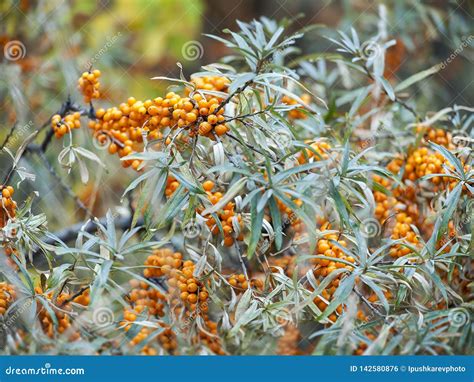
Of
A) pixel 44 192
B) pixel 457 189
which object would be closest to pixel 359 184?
pixel 457 189

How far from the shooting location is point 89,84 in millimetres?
1338

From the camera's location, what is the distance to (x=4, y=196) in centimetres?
121

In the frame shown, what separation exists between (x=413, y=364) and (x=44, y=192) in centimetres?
110

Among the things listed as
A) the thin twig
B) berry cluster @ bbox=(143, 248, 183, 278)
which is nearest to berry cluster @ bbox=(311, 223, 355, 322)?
Result: berry cluster @ bbox=(143, 248, 183, 278)

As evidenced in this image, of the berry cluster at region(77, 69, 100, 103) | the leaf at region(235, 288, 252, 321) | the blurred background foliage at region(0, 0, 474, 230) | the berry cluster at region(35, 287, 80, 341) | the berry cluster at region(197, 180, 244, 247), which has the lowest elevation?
the berry cluster at region(35, 287, 80, 341)

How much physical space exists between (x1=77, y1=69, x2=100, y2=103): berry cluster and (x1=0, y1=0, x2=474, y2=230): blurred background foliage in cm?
21

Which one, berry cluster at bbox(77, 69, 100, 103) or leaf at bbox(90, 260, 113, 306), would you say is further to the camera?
berry cluster at bbox(77, 69, 100, 103)

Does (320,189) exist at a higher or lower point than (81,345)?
higher

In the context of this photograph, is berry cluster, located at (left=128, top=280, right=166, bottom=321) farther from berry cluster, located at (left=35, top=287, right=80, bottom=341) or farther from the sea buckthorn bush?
berry cluster, located at (left=35, top=287, right=80, bottom=341)

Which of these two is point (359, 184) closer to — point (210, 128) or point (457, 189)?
point (457, 189)

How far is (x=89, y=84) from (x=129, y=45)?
1852 mm

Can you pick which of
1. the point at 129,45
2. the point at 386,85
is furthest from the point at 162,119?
the point at 129,45

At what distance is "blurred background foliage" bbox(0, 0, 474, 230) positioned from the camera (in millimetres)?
1857

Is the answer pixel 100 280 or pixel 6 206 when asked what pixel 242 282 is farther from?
pixel 6 206
